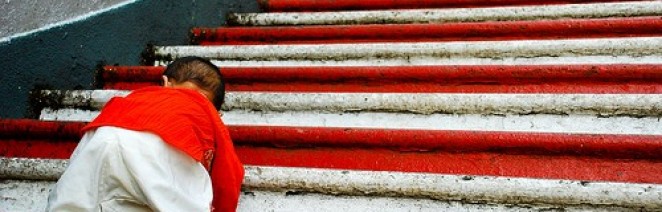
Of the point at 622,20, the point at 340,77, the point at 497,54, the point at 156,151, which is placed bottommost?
the point at 156,151

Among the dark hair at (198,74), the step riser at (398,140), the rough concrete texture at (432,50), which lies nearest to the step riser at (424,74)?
the rough concrete texture at (432,50)

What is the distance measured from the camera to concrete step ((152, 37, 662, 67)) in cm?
206

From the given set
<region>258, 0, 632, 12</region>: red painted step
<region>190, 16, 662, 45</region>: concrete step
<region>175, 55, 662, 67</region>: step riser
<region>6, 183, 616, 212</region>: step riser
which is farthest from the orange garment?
<region>258, 0, 632, 12</region>: red painted step

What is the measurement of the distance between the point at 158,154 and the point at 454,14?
1842 millimetres

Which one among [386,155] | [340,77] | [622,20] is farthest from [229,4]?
[622,20]

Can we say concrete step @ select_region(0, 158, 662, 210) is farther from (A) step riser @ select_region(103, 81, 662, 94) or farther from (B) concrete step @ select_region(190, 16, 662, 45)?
(B) concrete step @ select_region(190, 16, 662, 45)

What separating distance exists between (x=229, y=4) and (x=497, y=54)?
1.58 m

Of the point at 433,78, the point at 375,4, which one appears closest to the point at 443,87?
the point at 433,78

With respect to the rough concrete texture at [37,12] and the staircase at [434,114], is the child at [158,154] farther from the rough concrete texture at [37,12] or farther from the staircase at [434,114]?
the rough concrete texture at [37,12]

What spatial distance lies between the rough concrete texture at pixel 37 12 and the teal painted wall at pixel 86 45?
0.04 m

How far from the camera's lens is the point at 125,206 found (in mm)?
1124

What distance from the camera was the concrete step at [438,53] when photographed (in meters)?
2.06

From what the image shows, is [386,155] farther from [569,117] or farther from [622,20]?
[622,20]

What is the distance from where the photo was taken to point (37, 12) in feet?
6.65
